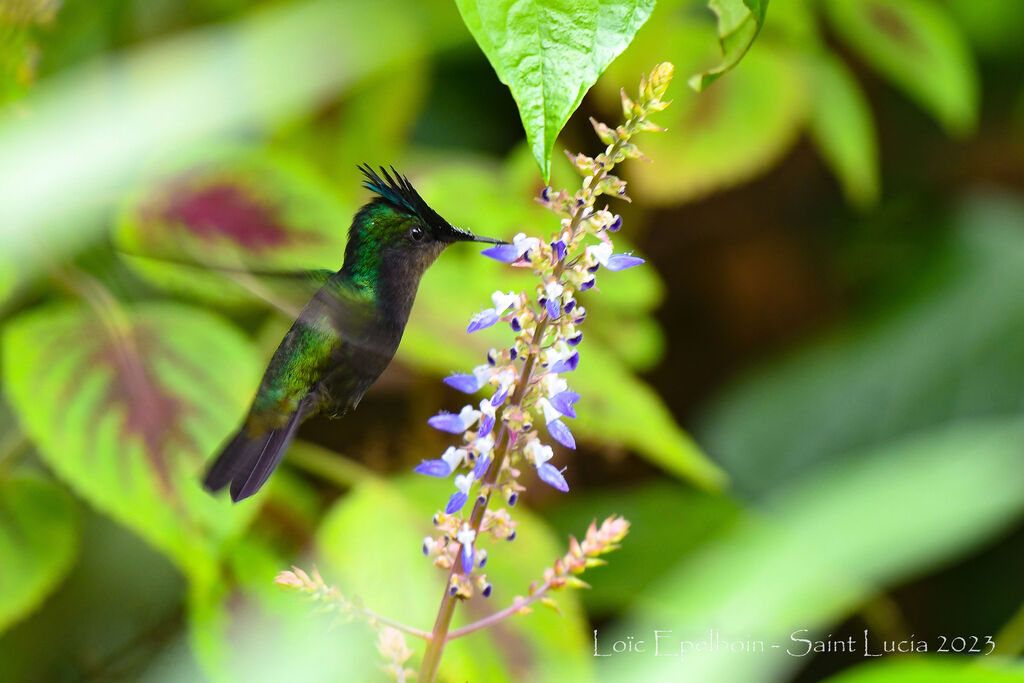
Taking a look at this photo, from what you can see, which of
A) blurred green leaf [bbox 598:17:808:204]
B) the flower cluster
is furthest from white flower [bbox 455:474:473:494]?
blurred green leaf [bbox 598:17:808:204]

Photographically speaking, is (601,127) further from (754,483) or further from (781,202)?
(781,202)

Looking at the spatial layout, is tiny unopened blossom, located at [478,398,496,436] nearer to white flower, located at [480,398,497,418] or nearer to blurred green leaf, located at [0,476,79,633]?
white flower, located at [480,398,497,418]

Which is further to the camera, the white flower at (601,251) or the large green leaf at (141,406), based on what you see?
the large green leaf at (141,406)

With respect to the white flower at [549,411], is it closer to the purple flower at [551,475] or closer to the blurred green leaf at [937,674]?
the purple flower at [551,475]

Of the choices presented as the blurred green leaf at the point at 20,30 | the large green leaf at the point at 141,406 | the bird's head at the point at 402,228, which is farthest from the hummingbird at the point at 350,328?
the blurred green leaf at the point at 20,30

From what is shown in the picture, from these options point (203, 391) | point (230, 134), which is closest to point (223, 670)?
point (203, 391)

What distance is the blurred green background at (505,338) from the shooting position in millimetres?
604

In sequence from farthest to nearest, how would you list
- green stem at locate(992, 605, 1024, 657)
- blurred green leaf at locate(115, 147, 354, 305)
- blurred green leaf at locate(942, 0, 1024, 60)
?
blurred green leaf at locate(942, 0, 1024, 60) → green stem at locate(992, 605, 1024, 657) → blurred green leaf at locate(115, 147, 354, 305)

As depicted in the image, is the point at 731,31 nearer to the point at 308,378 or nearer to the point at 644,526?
the point at 308,378

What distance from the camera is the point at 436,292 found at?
2.43 feet

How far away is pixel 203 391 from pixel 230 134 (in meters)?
0.41

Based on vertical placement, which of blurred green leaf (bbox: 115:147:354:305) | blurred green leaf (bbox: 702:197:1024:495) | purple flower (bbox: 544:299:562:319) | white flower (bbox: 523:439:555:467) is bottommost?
white flower (bbox: 523:439:555:467)

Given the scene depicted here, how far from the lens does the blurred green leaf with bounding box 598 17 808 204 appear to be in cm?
85

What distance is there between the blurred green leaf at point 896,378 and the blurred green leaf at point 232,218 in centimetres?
67
